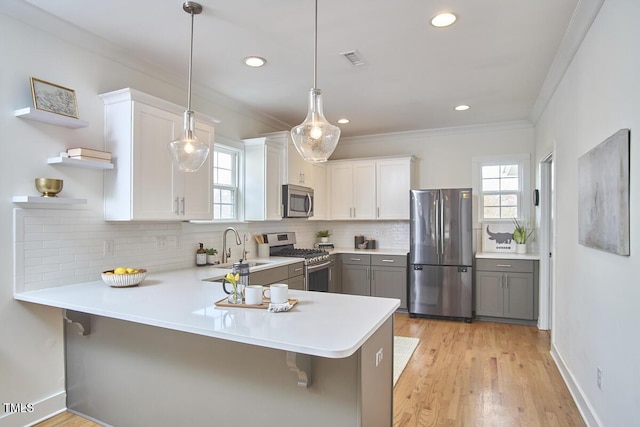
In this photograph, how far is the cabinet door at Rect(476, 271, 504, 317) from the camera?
190 inches

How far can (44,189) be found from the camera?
2404 millimetres

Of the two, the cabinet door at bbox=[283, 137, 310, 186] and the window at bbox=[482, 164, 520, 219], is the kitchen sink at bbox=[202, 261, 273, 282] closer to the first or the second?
the cabinet door at bbox=[283, 137, 310, 186]

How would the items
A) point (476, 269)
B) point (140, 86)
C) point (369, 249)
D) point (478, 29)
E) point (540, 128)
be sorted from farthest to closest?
point (369, 249) < point (476, 269) < point (540, 128) < point (140, 86) < point (478, 29)

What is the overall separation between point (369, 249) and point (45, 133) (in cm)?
432

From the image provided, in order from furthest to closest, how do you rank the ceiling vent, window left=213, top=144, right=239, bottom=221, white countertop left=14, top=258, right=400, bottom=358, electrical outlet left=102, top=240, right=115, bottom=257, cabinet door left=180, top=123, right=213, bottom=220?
window left=213, top=144, right=239, bottom=221, cabinet door left=180, top=123, right=213, bottom=220, the ceiling vent, electrical outlet left=102, top=240, right=115, bottom=257, white countertop left=14, top=258, right=400, bottom=358

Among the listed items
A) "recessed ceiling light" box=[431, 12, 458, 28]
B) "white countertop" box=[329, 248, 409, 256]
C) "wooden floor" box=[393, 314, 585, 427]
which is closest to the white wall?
"wooden floor" box=[393, 314, 585, 427]

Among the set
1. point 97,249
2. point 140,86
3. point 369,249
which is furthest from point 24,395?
point 369,249

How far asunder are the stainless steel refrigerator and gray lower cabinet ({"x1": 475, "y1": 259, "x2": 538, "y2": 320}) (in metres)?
0.19

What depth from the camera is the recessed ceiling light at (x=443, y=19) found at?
2475mm

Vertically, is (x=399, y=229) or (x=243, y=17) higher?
(x=243, y=17)

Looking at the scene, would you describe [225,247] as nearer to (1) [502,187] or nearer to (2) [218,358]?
(2) [218,358]

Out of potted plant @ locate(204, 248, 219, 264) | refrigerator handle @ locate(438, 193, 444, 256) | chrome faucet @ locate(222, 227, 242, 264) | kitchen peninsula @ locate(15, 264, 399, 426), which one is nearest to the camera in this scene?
kitchen peninsula @ locate(15, 264, 399, 426)

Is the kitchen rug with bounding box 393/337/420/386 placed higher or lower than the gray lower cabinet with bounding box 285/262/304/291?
lower

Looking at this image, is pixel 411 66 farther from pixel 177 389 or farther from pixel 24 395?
pixel 24 395
